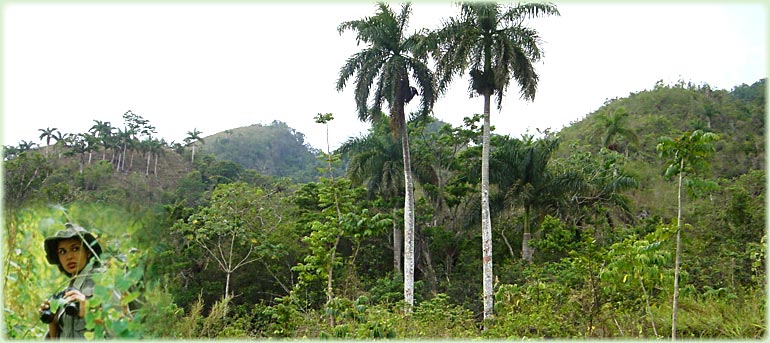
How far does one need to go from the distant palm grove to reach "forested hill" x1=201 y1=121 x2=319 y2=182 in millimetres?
32208

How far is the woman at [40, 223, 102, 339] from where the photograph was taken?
3053mm

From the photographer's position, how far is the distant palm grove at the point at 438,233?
5.89 m

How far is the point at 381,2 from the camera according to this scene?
591 inches

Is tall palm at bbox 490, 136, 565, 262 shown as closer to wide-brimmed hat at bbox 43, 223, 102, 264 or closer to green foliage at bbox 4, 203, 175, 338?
green foliage at bbox 4, 203, 175, 338

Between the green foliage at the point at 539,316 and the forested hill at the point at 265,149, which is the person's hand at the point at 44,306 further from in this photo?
the forested hill at the point at 265,149

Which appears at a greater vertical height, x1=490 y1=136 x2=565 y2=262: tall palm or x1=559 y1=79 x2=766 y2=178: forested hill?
x1=559 y1=79 x2=766 y2=178: forested hill

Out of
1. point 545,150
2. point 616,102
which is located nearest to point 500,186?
point 545,150

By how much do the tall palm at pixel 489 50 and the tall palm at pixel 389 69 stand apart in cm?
84

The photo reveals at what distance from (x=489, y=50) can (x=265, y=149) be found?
51.0 metres

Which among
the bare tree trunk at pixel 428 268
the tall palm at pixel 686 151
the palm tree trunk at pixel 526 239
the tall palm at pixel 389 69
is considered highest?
the tall palm at pixel 389 69

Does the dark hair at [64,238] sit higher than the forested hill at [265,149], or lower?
lower

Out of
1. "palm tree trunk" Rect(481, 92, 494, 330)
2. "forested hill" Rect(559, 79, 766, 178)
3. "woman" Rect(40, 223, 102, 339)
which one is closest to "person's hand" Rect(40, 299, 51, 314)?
"woman" Rect(40, 223, 102, 339)

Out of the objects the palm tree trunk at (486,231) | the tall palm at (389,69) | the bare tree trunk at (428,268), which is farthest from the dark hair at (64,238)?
the bare tree trunk at (428,268)

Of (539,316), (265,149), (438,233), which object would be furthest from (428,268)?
(265,149)
